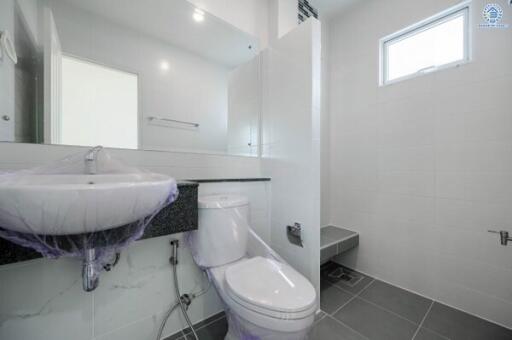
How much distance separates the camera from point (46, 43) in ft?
3.13

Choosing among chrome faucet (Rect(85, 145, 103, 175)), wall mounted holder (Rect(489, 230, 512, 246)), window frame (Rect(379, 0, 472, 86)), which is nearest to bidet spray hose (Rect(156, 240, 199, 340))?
chrome faucet (Rect(85, 145, 103, 175))

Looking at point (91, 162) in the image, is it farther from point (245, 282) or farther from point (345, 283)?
point (345, 283)

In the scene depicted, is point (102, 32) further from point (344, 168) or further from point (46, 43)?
point (344, 168)

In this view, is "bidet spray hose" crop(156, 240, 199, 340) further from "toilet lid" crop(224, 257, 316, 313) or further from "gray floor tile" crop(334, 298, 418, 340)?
"gray floor tile" crop(334, 298, 418, 340)

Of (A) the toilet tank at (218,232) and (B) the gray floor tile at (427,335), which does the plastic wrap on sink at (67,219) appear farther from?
(B) the gray floor tile at (427,335)

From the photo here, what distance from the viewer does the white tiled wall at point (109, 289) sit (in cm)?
82

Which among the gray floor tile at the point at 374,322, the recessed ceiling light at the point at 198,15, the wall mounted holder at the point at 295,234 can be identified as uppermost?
the recessed ceiling light at the point at 198,15

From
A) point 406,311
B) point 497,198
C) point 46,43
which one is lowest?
point 406,311

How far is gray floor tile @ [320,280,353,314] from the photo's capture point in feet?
4.55

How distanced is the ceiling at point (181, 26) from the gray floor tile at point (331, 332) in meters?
1.89

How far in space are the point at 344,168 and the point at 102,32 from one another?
6.77 ft

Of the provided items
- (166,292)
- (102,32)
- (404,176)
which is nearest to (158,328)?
(166,292)

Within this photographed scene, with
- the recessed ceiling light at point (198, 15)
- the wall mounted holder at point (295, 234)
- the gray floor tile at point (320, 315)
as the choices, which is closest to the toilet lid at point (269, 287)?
the wall mounted holder at point (295, 234)

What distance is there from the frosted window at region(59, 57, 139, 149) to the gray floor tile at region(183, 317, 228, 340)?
1131 millimetres
